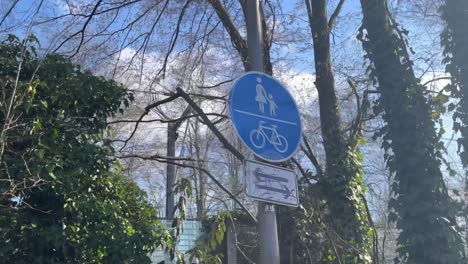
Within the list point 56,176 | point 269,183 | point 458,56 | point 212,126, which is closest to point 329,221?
point 212,126

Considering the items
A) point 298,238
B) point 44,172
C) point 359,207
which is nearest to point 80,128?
point 44,172

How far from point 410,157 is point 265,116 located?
3.76 m

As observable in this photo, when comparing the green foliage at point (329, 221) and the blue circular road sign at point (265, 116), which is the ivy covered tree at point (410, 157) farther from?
the blue circular road sign at point (265, 116)

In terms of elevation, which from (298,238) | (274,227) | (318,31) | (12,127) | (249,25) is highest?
(318,31)

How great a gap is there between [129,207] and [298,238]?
3324 mm

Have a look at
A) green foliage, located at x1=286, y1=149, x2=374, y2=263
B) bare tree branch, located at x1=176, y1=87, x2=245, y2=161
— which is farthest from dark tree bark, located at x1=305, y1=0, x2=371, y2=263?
bare tree branch, located at x1=176, y1=87, x2=245, y2=161

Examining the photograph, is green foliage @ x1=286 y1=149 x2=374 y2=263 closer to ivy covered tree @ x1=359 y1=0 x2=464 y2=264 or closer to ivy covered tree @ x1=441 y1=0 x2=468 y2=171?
ivy covered tree @ x1=359 y1=0 x2=464 y2=264

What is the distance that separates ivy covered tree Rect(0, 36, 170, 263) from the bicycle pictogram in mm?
2693

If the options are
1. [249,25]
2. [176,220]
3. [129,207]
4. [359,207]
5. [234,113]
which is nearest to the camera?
[234,113]

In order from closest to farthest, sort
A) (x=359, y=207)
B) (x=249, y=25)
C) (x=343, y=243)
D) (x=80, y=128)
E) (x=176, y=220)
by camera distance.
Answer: (x=249, y=25) < (x=80, y=128) < (x=176, y=220) < (x=343, y=243) < (x=359, y=207)

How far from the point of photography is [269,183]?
16.0 ft

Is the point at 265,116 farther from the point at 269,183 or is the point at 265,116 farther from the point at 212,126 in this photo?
the point at 212,126

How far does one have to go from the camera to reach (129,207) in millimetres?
8344

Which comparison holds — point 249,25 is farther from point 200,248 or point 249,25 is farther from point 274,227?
point 200,248
